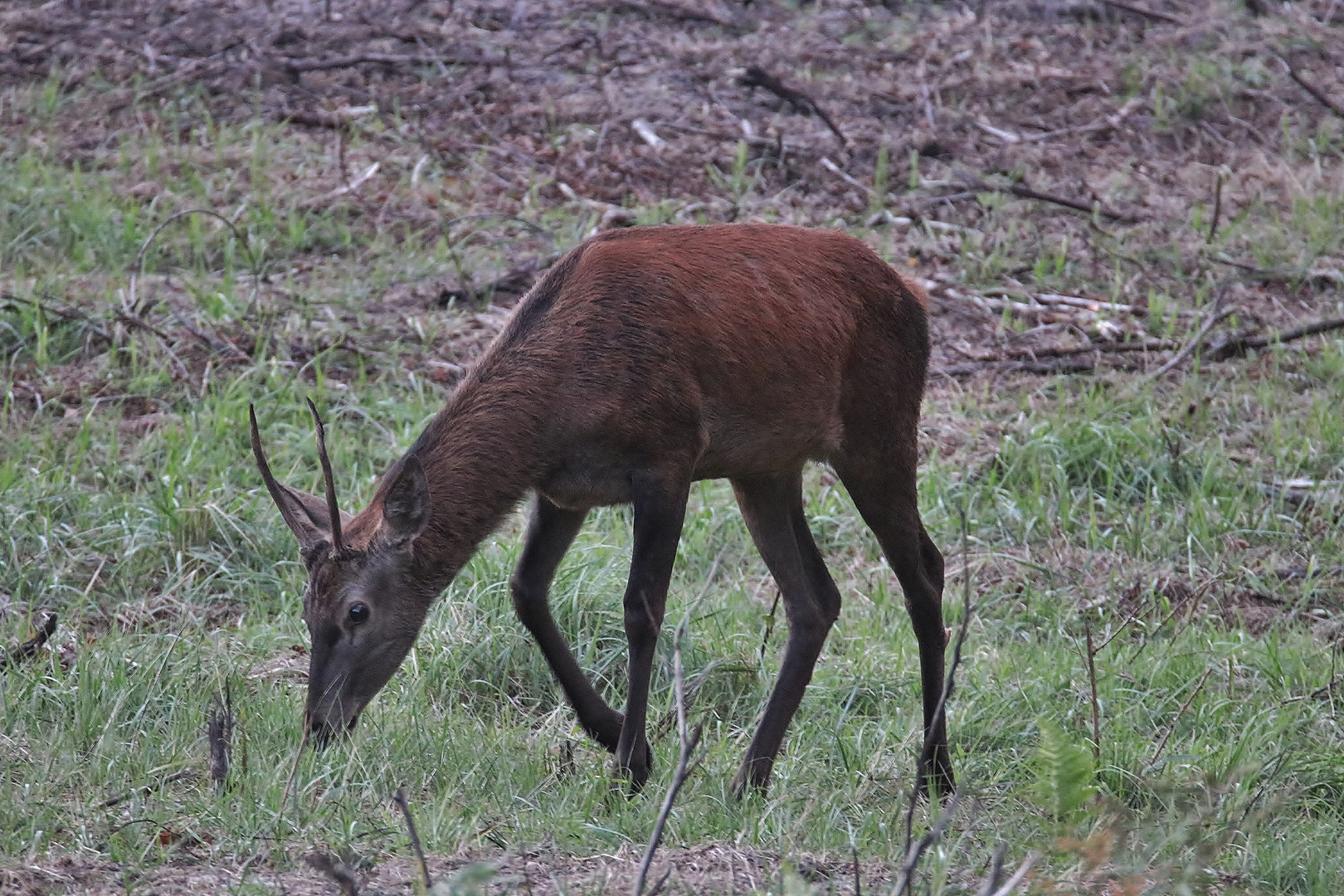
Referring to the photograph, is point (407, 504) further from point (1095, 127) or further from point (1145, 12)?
point (1145, 12)

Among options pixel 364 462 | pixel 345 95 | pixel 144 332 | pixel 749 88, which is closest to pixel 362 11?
pixel 345 95

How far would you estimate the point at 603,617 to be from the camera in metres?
6.74

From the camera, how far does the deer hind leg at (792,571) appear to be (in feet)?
19.5

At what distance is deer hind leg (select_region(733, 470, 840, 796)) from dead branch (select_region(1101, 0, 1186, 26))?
31.4ft

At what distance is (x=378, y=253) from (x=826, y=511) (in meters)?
3.91

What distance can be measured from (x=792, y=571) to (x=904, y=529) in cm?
45

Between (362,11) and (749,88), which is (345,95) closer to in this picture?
(362,11)

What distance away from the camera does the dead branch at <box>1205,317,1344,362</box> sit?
31.6 ft

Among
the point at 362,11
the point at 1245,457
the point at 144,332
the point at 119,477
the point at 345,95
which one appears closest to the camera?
the point at 119,477

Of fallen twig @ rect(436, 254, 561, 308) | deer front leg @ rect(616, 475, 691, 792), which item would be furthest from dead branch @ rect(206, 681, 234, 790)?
fallen twig @ rect(436, 254, 561, 308)

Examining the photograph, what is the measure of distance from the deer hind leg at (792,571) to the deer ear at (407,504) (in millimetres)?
1366

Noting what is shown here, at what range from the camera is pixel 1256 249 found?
35.5 ft

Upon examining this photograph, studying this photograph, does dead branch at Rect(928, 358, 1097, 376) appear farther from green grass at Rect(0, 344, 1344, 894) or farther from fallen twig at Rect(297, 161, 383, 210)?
fallen twig at Rect(297, 161, 383, 210)

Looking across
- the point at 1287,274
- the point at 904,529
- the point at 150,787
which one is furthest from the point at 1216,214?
the point at 150,787
